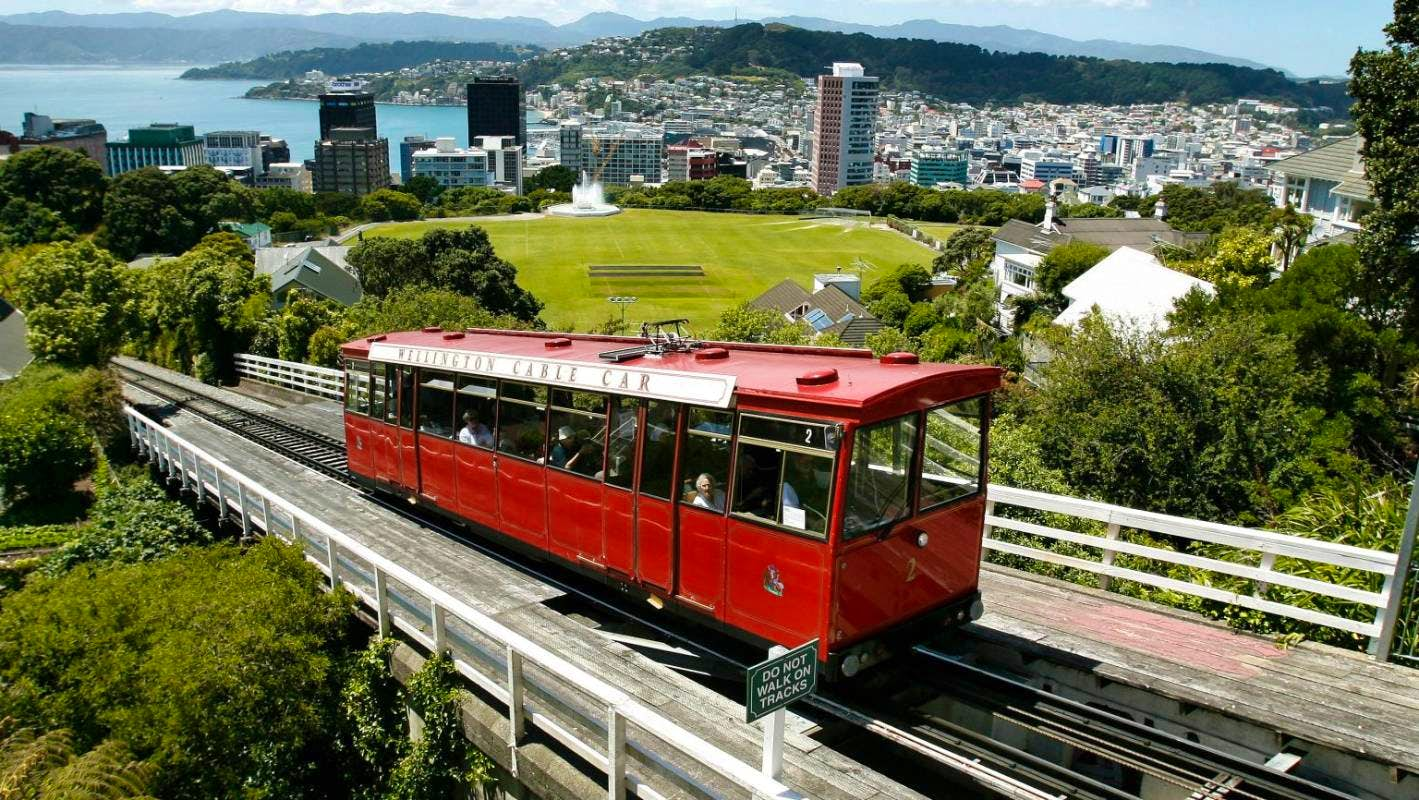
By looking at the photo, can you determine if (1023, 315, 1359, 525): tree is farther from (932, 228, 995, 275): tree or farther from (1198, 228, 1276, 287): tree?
(932, 228, 995, 275): tree

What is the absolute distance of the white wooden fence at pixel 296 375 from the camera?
96.4 feet

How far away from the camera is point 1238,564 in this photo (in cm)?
1054

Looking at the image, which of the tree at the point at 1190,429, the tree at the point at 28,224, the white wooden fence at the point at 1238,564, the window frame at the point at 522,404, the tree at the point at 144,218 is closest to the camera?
the white wooden fence at the point at 1238,564

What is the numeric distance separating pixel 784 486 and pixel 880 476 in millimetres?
838

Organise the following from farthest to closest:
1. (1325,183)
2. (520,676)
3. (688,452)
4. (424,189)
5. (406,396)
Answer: (424,189) → (1325,183) → (406,396) → (688,452) → (520,676)

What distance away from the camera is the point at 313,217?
136375 mm

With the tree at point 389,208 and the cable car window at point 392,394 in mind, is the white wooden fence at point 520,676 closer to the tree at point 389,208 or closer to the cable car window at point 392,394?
the cable car window at point 392,394

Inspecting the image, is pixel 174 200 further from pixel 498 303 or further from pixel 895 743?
pixel 895 743

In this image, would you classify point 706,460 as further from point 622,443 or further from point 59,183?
point 59,183

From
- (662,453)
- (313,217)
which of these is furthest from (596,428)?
(313,217)

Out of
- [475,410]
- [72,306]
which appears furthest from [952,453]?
[72,306]

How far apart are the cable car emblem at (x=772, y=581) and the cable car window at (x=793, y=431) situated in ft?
3.77

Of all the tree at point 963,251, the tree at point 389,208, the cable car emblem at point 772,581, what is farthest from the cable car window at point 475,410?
the tree at point 389,208

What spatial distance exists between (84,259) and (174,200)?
8061cm
